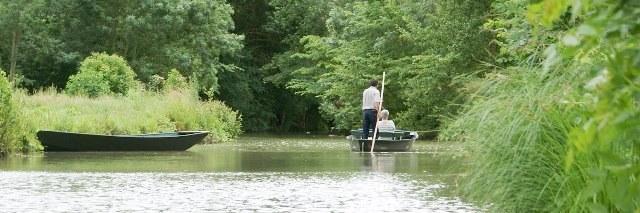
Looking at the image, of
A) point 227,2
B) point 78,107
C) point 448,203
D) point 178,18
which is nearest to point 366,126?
point 78,107

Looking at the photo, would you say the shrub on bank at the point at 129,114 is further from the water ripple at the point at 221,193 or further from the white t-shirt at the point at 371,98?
the water ripple at the point at 221,193

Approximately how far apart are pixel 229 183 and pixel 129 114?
1467cm

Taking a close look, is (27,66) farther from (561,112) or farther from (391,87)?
(561,112)

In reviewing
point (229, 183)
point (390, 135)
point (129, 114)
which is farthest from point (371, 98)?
point (229, 183)

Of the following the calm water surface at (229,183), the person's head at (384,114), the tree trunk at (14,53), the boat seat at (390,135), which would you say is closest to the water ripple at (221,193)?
the calm water surface at (229,183)

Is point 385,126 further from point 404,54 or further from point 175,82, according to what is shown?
point 404,54

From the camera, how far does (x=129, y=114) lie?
2986cm

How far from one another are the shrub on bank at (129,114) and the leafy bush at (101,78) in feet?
5.53

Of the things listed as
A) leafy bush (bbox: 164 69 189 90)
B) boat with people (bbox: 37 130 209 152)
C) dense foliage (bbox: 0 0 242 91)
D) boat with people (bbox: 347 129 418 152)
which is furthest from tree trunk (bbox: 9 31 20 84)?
boat with people (bbox: 347 129 418 152)

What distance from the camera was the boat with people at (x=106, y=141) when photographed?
950 inches

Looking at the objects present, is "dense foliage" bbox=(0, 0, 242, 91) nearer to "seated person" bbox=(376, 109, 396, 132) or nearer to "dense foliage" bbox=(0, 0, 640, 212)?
"dense foliage" bbox=(0, 0, 640, 212)

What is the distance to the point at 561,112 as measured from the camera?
7371mm

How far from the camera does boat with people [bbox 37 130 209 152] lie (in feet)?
79.1

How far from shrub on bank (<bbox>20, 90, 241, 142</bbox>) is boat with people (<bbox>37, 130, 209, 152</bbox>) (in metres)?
0.44
